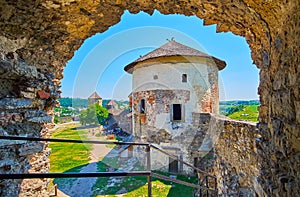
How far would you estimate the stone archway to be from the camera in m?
1.52

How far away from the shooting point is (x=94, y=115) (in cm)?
2991

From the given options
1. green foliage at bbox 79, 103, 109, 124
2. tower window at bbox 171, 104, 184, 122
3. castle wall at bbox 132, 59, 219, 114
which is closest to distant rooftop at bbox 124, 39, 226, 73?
castle wall at bbox 132, 59, 219, 114

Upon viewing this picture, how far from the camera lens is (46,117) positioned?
2.88 metres

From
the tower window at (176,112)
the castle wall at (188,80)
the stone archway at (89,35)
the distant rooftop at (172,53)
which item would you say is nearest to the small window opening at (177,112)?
the tower window at (176,112)

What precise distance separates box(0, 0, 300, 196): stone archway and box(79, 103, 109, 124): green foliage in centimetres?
2757

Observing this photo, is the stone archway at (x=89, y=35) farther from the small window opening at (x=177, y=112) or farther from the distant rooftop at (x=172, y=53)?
the small window opening at (x=177, y=112)

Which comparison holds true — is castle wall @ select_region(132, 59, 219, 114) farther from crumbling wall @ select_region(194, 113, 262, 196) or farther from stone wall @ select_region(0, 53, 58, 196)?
stone wall @ select_region(0, 53, 58, 196)

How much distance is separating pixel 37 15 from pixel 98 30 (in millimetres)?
857

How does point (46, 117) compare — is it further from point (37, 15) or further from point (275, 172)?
point (275, 172)

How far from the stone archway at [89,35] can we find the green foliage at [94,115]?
27573mm

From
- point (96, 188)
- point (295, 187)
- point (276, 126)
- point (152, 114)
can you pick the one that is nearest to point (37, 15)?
point (276, 126)

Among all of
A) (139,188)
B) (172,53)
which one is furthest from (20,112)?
(172,53)

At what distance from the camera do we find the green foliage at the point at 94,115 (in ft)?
98.7

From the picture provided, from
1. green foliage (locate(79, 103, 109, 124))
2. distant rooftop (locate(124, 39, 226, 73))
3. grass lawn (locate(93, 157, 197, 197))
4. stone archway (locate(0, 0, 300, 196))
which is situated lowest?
grass lawn (locate(93, 157, 197, 197))
